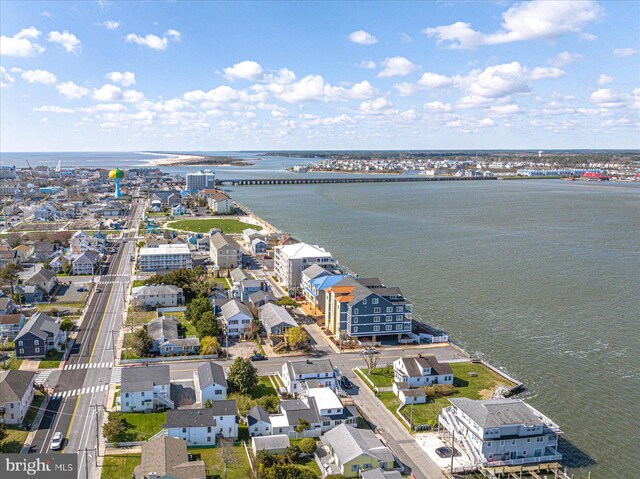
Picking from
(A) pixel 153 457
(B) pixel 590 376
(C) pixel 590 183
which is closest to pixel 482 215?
(B) pixel 590 376

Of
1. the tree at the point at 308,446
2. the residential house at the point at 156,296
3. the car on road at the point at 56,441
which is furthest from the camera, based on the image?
the residential house at the point at 156,296

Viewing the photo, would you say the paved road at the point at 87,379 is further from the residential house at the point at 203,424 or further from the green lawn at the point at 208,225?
the green lawn at the point at 208,225

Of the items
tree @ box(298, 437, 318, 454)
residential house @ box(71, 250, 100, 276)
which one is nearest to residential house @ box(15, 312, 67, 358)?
tree @ box(298, 437, 318, 454)

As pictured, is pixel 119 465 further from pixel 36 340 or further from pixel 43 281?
pixel 43 281

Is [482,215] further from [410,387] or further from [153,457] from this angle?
[153,457]

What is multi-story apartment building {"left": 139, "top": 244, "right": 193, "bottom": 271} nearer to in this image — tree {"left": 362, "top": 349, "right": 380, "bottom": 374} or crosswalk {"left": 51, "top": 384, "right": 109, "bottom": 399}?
crosswalk {"left": 51, "top": 384, "right": 109, "bottom": 399}

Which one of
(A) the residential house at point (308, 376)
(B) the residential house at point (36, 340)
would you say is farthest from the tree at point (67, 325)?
(A) the residential house at point (308, 376)
